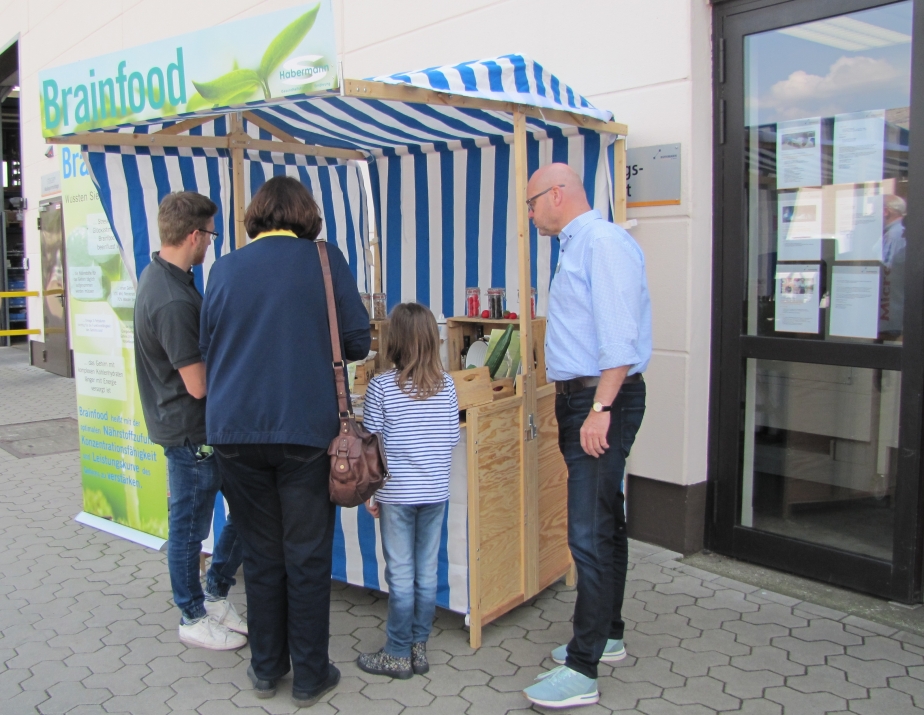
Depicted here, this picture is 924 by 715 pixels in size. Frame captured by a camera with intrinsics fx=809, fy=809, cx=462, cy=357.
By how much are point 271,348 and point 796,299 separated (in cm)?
244

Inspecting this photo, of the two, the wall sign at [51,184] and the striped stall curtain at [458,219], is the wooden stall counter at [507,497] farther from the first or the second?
the wall sign at [51,184]

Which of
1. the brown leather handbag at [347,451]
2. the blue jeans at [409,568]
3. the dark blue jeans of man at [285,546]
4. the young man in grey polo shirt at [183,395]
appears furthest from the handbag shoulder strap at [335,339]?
the young man in grey polo shirt at [183,395]

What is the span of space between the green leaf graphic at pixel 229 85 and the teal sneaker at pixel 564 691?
2.22m

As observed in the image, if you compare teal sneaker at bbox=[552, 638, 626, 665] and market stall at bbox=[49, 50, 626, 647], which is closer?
teal sneaker at bbox=[552, 638, 626, 665]

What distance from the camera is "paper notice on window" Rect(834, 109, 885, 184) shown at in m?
3.42

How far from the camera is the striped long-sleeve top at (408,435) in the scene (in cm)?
283

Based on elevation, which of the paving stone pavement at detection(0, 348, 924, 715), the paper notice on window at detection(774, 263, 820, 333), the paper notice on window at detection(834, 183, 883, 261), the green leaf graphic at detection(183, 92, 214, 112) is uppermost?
the green leaf graphic at detection(183, 92, 214, 112)

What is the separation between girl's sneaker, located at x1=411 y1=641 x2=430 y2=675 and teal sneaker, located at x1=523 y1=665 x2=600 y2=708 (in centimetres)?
42

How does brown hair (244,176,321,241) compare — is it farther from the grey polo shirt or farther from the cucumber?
Answer: the cucumber

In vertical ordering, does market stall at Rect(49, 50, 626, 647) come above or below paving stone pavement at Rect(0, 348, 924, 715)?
above

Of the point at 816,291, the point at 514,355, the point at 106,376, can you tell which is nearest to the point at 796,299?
the point at 816,291

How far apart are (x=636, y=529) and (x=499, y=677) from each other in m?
1.54

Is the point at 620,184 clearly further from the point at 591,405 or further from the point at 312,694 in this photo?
the point at 312,694

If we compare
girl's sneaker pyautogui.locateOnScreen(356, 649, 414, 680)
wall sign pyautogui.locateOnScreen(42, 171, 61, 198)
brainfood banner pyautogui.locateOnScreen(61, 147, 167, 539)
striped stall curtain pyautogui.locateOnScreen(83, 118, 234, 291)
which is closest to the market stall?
striped stall curtain pyautogui.locateOnScreen(83, 118, 234, 291)
